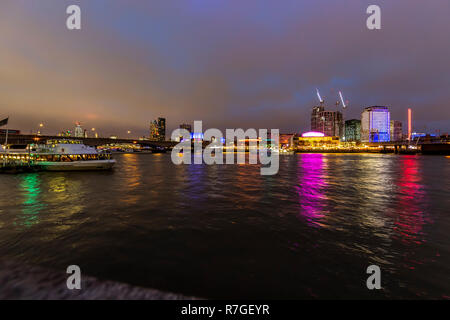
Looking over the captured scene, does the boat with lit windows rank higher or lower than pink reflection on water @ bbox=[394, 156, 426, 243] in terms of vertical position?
higher

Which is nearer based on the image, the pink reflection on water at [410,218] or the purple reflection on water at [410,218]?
the purple reflection on water at [410,218]

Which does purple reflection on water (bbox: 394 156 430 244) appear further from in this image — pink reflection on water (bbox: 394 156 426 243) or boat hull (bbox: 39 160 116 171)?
boat hull (bbox: 39 160 116 171)

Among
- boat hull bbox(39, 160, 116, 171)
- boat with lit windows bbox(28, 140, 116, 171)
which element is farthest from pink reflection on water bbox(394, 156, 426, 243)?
boat hull bbox(39, 160, 116, 171)

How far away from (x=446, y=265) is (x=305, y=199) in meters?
9.57

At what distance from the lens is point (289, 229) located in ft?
31.5

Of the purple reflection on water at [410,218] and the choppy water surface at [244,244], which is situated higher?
the choppy water surface at [244,244]

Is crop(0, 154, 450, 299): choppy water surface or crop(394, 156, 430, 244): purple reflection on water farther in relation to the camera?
crop(394, 156, 430, 244): purple reflection on water

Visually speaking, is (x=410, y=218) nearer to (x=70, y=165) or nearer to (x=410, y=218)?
(x=410, y=218)

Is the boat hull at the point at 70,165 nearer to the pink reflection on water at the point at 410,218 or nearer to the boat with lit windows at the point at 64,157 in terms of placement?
the boat with lit windows at the point at 64,157

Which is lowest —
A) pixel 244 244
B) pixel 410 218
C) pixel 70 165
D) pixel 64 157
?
pixel 410 218

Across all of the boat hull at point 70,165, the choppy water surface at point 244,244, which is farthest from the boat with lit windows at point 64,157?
the choppy water surface at point 244,244

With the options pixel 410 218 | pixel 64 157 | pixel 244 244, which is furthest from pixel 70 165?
pixel 410 218
